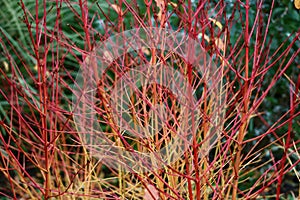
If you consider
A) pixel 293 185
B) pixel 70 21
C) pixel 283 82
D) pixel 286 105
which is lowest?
pixel 293 185

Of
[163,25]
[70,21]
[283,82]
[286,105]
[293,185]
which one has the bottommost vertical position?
[293,185]

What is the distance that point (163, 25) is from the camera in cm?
220

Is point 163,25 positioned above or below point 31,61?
above

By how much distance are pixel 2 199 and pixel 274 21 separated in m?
2.27

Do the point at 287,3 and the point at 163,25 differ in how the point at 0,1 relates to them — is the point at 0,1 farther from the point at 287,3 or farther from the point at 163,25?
the point at 163,25

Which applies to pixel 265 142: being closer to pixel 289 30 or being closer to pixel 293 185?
pixel 293 185

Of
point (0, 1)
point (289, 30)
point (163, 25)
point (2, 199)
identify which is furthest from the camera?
point (0, 1)

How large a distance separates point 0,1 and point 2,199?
1826 millimetres

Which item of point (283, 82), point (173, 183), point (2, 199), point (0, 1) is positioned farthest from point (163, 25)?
point (0, 1)

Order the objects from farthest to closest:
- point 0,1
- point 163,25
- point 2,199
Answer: point 0,1
point 2,199
point 163,25

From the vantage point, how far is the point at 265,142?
4.50 meters

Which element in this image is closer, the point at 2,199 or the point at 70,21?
the point at 2,199

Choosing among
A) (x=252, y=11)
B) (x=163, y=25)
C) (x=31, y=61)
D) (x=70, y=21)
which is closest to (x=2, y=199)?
(x=31, y=61)

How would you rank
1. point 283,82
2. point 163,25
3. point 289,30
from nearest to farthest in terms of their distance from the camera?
Answer: point 163,25 < point 289,30 < point 283,82
